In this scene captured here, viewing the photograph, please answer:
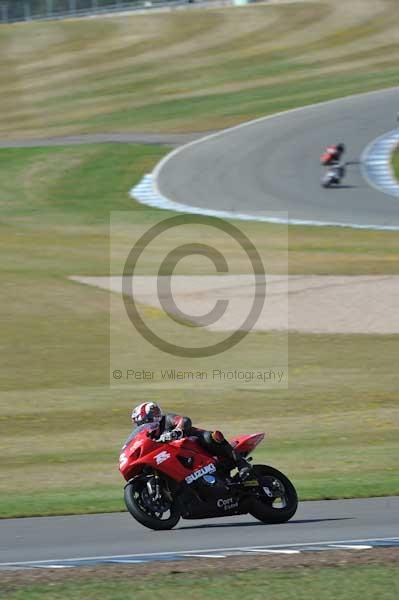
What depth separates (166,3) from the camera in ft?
291

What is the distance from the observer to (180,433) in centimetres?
1286

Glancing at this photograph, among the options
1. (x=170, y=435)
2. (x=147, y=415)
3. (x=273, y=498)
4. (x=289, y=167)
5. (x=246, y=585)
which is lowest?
(x=289, y=167)

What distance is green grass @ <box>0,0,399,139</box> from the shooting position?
206 feet

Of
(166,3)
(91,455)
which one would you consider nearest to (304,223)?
(91,455)

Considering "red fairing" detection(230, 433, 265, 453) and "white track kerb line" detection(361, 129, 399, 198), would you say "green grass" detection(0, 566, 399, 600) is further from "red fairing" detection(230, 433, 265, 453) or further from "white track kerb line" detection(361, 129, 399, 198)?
"white track kerb line" detection(361, 129, 399, 198)

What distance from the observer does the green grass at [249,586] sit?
382 inches

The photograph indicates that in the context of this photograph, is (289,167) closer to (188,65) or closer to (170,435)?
(188,65)

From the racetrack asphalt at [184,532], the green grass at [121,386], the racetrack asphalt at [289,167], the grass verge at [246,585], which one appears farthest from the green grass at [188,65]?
the grass verge at [246,585]

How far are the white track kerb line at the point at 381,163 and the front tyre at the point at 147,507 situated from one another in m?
31.9

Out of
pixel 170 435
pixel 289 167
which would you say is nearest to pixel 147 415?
pixel 170 435

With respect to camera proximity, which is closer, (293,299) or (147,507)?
(147,507)

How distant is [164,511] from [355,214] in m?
28.9

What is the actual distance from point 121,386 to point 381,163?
28.9 metres

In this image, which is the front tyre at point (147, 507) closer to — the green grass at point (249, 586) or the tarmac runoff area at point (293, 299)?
the green grass at point (249, 586)
